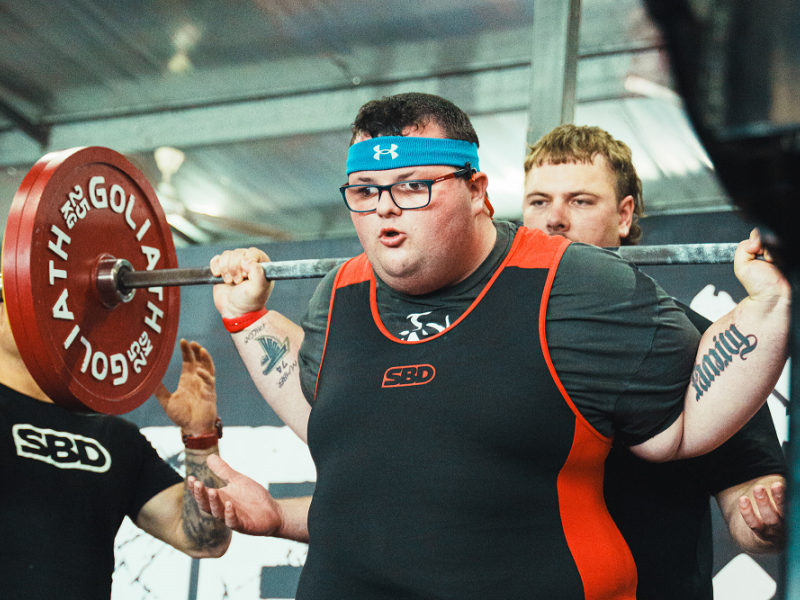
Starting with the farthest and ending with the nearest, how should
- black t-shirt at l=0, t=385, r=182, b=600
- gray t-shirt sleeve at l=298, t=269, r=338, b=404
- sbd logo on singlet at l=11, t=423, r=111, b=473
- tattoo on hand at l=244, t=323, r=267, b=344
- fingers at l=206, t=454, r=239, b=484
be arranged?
1. sbd logo on singlet at l=11, t=423, r=111, b=473
2. black t-shirt at l=0, t=385, r=182, b=600
3. tattoo on hand at l=244, t=323, r=267, b=344
4. fingers at l=206, t=454, r=239, b=484
5. gray t-shirt sleeve at l=298, t=269, r=338, b=404

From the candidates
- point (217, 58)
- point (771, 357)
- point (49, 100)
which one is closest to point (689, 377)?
point (771, 357)

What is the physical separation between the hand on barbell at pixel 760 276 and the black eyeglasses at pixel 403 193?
0.53m

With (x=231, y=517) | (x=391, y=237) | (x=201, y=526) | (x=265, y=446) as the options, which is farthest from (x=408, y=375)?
(x=265, y=446)

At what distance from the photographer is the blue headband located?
1381 mm

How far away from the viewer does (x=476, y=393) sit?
1262 millimetres

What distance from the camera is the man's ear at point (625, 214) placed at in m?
2.04

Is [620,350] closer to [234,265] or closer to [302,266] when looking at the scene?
[302,266]

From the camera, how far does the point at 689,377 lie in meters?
1.29

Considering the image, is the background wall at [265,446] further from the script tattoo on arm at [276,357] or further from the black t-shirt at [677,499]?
the script tattoo on arm at [276,357]

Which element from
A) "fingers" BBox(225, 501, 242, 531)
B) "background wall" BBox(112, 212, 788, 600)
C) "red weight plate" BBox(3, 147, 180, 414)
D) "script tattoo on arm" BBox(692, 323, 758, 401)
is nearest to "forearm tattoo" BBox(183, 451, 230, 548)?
"red weight plate" BBox(3, 147, 180, 414)

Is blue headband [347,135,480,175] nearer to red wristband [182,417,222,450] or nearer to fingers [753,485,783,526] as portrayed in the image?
fingers [753,485,783,526]

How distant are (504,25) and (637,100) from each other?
899 millimetres

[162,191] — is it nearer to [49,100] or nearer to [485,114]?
[49,100]

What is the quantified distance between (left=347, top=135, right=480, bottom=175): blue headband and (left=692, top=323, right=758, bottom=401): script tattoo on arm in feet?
1.91
